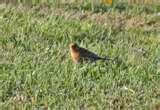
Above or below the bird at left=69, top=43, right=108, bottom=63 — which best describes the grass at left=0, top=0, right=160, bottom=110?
below

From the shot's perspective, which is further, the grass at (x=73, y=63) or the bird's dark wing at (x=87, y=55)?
the bird's dark wing at (x=87, y=55)

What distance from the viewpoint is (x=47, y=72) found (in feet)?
27.3

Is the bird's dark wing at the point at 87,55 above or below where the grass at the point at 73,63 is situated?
above

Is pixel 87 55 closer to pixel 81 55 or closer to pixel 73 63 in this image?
pixel 81 55

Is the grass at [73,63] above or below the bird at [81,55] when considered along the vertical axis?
below

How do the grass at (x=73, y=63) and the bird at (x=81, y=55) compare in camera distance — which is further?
the bird at (x=81, y=55)

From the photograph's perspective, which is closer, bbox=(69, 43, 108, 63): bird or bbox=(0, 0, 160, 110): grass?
bbox=(0, 0, 160, 110): grass

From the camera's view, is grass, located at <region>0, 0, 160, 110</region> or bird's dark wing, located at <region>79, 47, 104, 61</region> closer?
grass, located at <region>0, 0, 160, 110</region>

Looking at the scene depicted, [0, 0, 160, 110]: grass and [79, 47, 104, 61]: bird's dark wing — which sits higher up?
[79, 47, 104, 61]: bird's dark wing

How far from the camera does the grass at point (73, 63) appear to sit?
7641 mm

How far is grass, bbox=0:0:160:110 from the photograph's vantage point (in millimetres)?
7641

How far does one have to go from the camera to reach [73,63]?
8.71 m

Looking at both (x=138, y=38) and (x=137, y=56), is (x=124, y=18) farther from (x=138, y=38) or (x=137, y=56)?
(x=137, y=56)

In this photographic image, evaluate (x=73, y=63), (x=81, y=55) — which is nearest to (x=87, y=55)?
(x=81, y=55)
